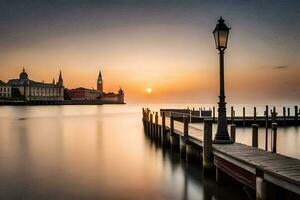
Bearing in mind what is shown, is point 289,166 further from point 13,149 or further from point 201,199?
point 13,149

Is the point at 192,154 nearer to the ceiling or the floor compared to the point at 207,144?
nearer to the floor

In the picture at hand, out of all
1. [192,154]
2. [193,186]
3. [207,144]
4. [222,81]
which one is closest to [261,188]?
[207,144]

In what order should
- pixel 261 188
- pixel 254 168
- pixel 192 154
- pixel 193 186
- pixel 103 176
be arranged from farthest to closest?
pixel 192 154 < pixel 103 176 < pixel 193 186 < pixel 254 168 < pixel 261 188

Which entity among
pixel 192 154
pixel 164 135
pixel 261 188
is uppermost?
pixel 261 188

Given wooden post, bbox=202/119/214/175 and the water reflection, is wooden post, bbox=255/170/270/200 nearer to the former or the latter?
the water reflection

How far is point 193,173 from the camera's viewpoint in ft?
41.1

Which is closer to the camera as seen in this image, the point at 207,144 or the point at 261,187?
the point at 261,187

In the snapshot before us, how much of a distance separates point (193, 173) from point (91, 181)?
3841 millimetres

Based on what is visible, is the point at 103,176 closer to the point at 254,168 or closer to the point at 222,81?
the point at 222,81

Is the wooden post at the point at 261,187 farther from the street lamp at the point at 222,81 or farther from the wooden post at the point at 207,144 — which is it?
the street lamp at the point at 222,81

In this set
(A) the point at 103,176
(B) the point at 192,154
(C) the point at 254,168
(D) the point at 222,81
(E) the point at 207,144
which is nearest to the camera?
(C) the point at 254,168

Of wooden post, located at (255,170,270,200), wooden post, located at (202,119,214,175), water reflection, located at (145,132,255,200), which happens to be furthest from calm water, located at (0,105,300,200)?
wooden post, located at (255,170,270,200)

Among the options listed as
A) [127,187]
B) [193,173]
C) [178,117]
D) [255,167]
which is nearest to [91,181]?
[127,187]

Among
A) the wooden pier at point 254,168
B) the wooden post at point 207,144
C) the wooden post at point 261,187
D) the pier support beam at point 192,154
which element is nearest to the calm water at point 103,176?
the pier support beam at point 192,154
